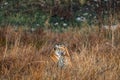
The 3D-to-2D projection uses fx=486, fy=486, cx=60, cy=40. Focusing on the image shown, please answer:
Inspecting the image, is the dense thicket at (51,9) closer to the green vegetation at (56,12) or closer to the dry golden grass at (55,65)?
the green vegetation at (56,12)

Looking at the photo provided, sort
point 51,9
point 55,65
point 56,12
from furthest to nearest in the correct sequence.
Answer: point 51,9 → point 56,12 → point 55,65

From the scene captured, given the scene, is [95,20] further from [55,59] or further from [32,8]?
[55,59]

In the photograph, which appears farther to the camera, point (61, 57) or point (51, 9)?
point (51, 9)

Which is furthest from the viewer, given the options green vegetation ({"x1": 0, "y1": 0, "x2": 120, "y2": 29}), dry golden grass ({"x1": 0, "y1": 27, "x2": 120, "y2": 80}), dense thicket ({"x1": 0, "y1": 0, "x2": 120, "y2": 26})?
dense thicket ({"x1": 0, "y1": 0, "x2": 120, "y2": 26})

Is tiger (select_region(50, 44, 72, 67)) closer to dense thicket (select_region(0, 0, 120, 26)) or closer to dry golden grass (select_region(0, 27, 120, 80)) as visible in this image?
dry golden grass (select_region(0, 27, 120, 80))

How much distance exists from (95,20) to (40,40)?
8.34ft

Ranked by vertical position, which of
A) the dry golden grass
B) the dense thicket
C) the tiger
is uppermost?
the tiger

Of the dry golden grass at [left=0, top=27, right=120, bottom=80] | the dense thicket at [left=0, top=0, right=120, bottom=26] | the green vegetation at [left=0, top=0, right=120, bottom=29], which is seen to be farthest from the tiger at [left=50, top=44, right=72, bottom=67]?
the dense thicket at [left=0, top=0, right=120, bottom=26]

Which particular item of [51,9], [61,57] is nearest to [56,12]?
[51,9]

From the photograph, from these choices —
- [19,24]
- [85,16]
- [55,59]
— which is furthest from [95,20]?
[55,59]

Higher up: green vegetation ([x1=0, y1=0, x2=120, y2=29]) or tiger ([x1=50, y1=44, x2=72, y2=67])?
tiger ([x1=50, y1=44, x2=72, y2=67])

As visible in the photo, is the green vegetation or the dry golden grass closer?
the dry golden grass

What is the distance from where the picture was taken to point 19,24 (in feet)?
31.7

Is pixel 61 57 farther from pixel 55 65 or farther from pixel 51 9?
pixel 51 9
